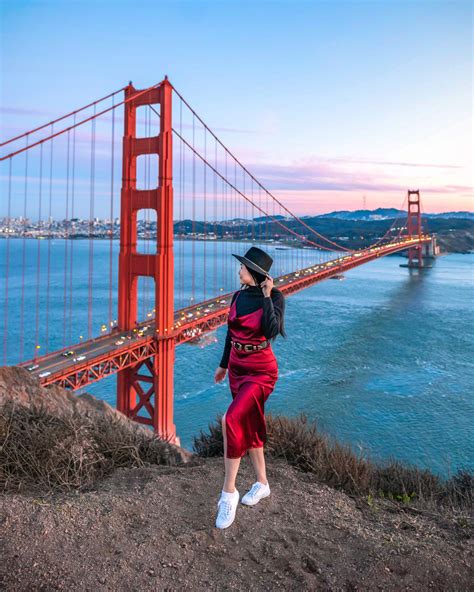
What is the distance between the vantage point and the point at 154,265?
18.2 m

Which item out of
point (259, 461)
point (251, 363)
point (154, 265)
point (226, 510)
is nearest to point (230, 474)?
point (226, 510)

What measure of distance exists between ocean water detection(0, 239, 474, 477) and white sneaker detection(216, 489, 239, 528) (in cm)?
285

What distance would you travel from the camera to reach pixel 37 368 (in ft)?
47.6

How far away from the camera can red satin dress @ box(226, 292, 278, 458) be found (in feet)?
11.2

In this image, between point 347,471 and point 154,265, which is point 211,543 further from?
point 154,265

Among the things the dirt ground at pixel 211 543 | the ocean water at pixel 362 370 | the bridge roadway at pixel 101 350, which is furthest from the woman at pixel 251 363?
the bridge roadway at pixel 101 350

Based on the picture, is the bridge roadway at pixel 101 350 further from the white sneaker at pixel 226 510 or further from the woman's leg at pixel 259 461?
the white sneaker at pixel 226 510

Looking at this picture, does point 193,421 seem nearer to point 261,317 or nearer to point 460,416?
point 460,416

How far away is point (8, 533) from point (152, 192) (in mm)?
16186

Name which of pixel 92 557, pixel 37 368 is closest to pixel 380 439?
pixel 37 368

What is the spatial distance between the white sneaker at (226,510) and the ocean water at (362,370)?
112 inches


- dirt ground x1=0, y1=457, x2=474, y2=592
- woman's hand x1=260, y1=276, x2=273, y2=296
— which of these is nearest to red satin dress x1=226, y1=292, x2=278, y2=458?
woman's hand x1=260, y1=276, x2=273, y2=296

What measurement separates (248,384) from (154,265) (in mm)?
15094

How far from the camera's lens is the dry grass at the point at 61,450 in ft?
11.9
